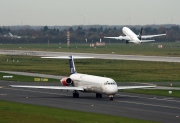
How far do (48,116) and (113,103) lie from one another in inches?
524

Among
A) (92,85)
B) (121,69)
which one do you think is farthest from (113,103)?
(121,69)

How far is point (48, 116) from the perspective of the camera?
5997 centimetres

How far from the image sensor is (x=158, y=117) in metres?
59.7

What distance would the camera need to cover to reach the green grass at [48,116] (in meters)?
56.9

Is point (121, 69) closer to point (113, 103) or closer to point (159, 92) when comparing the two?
point (159, 92)

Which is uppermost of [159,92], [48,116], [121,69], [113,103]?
[48,116]

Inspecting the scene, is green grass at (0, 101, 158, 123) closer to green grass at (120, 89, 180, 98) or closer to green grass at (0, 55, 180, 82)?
green grass at (120, 89, 180, 98)

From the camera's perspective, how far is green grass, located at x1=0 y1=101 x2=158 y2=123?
56.9 m

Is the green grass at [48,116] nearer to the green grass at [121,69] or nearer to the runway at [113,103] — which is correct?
the runway at [113,103]

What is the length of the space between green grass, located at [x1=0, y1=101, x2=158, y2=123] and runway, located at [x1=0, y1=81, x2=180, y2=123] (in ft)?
7.55

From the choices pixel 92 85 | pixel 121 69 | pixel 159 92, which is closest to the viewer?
pixel 92 85

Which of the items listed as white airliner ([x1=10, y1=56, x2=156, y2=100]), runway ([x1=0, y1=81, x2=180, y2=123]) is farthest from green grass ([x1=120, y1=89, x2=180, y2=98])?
white airliner ([x1=10, y1=56, x2=156, y2=100])

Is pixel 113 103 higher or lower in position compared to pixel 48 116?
lower

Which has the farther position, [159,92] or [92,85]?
[159,92]
